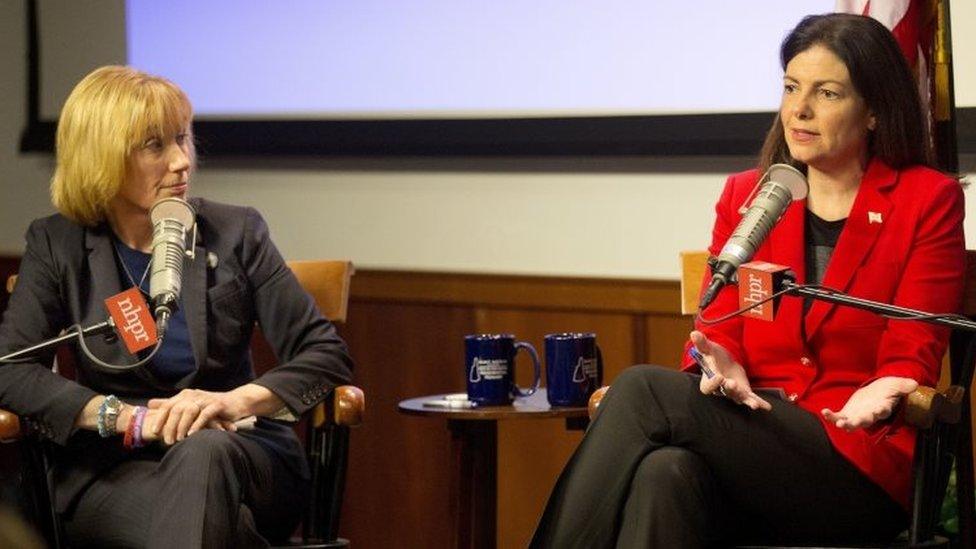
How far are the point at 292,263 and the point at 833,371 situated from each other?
1217 millimetres

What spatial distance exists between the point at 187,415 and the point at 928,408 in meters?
1.27

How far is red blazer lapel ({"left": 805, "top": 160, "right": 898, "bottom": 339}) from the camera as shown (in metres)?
2.67

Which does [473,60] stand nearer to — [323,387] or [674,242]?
[674,242]

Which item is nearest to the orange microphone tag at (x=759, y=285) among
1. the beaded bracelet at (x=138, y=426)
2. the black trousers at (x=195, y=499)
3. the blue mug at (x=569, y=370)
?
the blue mug at (x=569, y=370)

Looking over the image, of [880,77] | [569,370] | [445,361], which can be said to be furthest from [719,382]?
[445,361]

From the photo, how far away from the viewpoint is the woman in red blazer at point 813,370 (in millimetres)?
2449

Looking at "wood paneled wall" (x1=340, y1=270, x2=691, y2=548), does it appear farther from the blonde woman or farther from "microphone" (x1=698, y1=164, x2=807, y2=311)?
"microphone" (x1=698, y1=164, x2=807, y2=311)

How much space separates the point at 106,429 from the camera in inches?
108

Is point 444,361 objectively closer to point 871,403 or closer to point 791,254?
point 791,254

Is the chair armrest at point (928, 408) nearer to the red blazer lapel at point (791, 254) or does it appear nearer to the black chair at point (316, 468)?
the red blazer lapel at point (791, 254)

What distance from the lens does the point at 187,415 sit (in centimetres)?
269

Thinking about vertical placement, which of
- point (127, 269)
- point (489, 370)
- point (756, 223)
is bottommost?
point (489, 370)

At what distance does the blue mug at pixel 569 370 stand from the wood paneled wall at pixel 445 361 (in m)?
0.74

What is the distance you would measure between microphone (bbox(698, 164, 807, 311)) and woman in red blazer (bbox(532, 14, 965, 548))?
320 mm
